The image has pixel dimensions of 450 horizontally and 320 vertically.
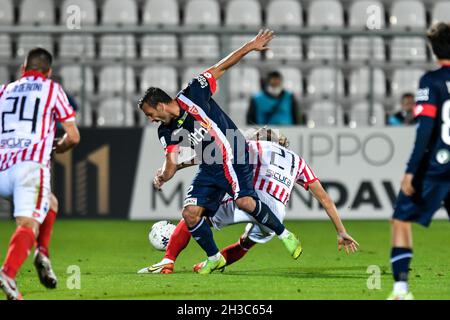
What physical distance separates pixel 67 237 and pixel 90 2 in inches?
263

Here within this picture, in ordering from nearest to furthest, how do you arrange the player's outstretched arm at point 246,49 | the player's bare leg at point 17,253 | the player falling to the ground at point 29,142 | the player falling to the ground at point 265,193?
the player's bare leg at point 17,253 → the player falling to the ground at point 29,142 → the player's outstretched arm at point 246,49 → the player falling to the ground at point 265,193

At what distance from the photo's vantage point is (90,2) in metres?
19.0

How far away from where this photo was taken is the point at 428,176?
267 inches

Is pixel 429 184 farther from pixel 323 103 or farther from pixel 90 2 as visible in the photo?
pixel 90 2

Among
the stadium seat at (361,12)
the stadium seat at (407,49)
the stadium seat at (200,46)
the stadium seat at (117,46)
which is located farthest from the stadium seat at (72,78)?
the stadium seat at (361,12)

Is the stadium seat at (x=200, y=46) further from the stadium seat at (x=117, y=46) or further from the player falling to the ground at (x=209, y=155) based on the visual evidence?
the player falling to the ground at (x=209, y=155)

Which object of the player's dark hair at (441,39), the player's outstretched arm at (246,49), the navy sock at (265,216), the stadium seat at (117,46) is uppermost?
the player's dark hair at (441,39)

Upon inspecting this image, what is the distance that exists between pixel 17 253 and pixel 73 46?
394 inches

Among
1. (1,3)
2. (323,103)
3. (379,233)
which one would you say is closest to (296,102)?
(323,103)

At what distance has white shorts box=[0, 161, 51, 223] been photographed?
7129mm

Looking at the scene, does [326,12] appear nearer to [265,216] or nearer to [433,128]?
[265,216]

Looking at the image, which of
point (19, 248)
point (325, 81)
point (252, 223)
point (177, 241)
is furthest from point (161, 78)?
point (19, 248)

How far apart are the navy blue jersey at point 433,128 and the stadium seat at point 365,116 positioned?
924 cm

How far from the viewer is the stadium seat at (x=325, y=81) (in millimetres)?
16672
